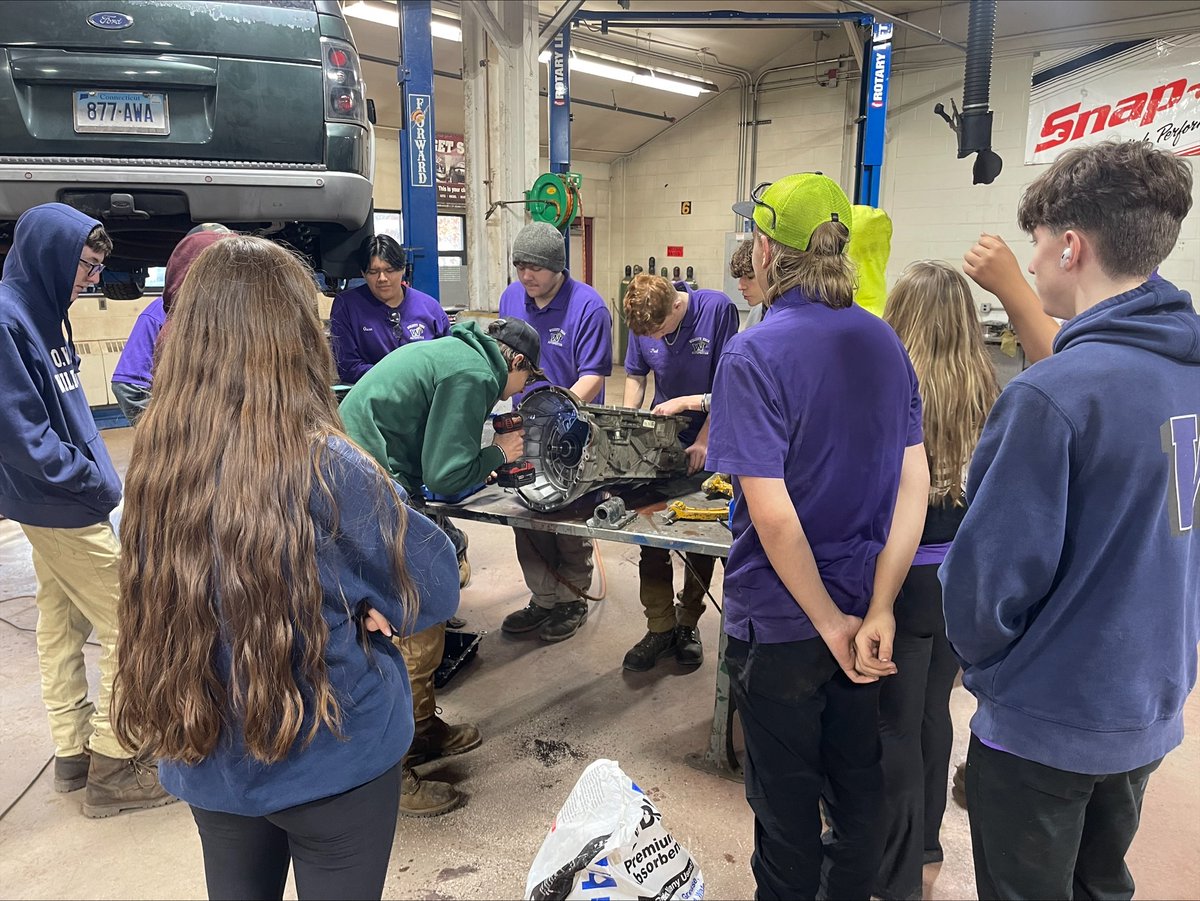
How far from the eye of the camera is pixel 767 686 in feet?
4.78

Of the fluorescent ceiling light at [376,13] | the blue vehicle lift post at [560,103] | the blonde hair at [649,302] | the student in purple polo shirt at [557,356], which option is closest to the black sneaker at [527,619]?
the student in purple polo shirt at [557,356]

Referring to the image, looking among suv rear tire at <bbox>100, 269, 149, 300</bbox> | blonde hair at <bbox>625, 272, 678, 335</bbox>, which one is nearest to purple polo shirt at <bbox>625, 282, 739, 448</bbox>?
blonde hair at <bbox>625, 272, 678, 335</bbox>

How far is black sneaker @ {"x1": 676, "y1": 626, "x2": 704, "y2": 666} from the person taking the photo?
124 inches

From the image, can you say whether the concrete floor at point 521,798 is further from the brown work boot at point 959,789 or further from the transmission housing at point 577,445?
the transmission housing at point 577,445

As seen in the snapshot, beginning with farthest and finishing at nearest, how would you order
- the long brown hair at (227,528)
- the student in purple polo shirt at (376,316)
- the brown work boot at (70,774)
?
the student in purple polo shirt at (376,316)
the brown work boot at (70,774)
the long brown hair at (227,528)

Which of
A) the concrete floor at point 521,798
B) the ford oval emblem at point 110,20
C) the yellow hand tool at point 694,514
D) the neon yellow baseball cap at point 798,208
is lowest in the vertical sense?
the concrete floor at point 521,798

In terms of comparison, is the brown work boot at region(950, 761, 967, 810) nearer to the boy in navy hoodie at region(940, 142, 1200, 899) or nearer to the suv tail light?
the boy in navy hoodie at region(940, 142, 1200, 899)

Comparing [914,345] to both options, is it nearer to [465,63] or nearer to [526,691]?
[526,691]

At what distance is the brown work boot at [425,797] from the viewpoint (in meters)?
2.25

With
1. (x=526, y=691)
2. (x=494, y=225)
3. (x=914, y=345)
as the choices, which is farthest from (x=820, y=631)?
(x=494, y=225)

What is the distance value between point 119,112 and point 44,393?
1.31 m

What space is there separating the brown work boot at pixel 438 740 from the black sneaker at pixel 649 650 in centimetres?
74

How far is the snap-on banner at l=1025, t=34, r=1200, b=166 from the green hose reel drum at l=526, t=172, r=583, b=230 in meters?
5.06

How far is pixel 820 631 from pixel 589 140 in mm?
10222
